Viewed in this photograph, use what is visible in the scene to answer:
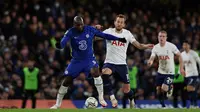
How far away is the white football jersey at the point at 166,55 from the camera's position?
1977 cm

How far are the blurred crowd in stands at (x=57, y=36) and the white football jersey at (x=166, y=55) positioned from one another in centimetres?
524

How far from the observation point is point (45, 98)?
24391mm

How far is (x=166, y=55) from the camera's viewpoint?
19781 millimetres

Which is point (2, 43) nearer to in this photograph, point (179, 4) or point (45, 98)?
point (45, 98)

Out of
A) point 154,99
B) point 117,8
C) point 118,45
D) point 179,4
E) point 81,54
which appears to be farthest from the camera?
point 179,4

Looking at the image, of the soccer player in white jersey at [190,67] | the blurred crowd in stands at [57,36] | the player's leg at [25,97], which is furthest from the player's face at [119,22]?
the blurred crowd in stands at [57,36]

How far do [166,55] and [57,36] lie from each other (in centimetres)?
665

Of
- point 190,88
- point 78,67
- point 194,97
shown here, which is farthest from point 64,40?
point 194,97

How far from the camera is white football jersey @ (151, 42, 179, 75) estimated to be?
1977cm

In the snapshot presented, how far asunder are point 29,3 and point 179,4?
Answer: 28.8 feet

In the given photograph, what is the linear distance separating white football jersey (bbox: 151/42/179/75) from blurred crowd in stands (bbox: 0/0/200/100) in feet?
17.2

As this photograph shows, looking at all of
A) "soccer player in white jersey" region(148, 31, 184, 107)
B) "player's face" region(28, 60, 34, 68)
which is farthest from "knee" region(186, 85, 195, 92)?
"player's face" region(28, 60, 34, 68)

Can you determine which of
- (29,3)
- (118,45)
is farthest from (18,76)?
(118,45)

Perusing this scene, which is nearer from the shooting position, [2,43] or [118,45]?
[118,45]
